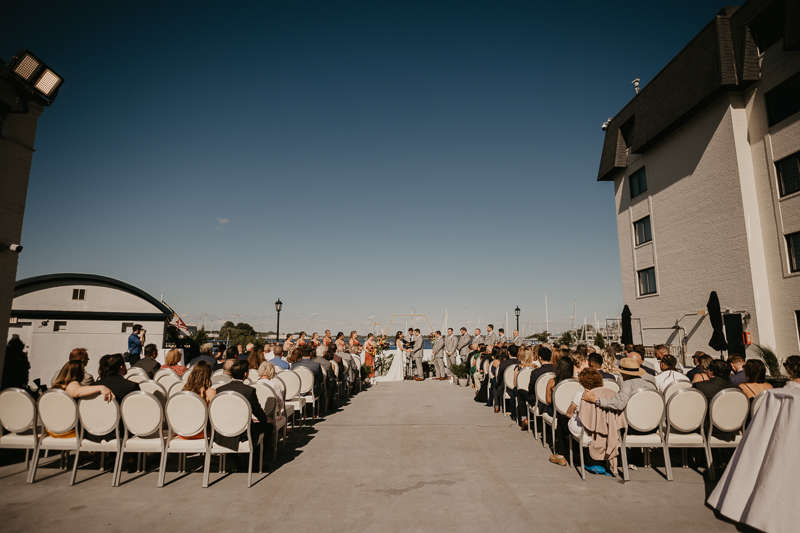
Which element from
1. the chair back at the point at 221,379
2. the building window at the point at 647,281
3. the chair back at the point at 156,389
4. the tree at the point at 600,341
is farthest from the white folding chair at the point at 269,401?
the tree at the point at 600,341

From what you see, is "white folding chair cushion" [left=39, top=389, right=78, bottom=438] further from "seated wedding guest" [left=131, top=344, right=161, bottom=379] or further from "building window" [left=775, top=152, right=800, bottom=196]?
"building window" [left=775, top=152, right=800, bottom=196]

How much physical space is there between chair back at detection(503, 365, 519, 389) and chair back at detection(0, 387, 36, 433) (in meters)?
7.41

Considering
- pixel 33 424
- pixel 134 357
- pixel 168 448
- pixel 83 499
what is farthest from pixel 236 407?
pixel 134 357

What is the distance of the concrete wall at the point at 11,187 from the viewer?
21.1 feet

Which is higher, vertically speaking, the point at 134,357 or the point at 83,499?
the point at 134,357

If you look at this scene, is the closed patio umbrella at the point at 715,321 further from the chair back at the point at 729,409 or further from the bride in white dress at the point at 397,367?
the bride in white dress at the point at 397,367

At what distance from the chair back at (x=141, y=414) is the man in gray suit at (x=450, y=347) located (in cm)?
1342

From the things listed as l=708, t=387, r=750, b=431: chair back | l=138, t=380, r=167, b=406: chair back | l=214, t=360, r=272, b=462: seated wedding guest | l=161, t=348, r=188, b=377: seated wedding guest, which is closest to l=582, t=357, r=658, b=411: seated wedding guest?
l=708, t=387, r=750, b=431: chair back

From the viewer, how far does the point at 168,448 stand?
4828mm

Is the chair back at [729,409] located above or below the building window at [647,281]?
below

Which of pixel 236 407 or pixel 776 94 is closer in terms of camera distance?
pixel 236 407

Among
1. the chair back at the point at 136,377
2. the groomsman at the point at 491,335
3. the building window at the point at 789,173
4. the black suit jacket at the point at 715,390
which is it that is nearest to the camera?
the black suit jacket at the point at 715,390

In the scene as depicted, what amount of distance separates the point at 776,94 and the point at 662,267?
26.5 ft

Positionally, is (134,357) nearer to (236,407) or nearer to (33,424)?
(33,424)
